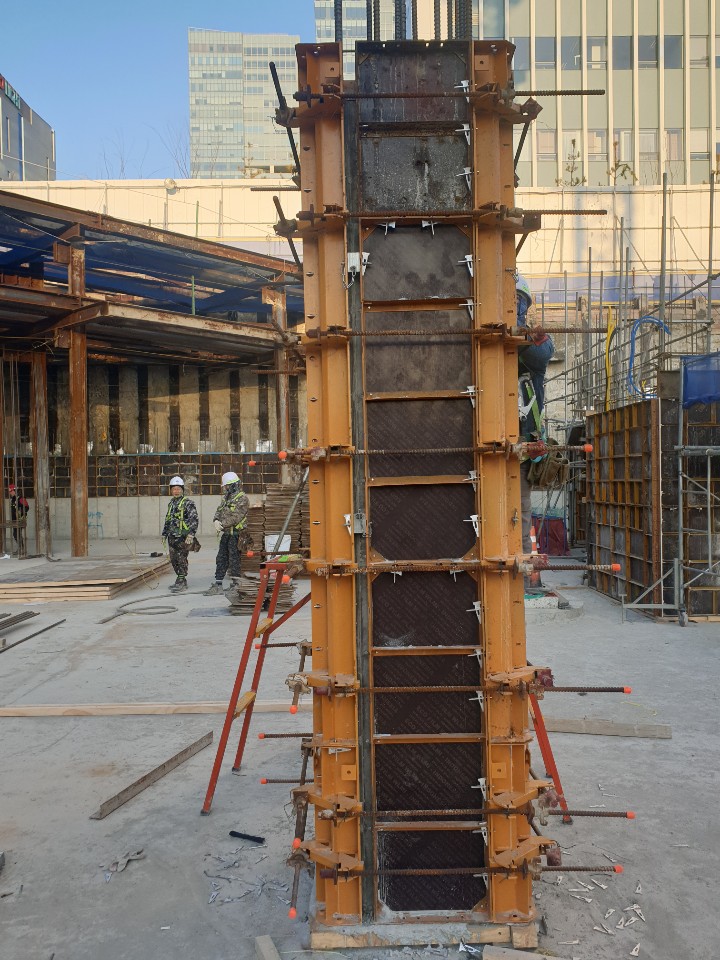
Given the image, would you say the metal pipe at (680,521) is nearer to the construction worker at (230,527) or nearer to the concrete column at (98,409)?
the construction worker at (230,527)

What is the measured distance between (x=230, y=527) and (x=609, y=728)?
29.4ft

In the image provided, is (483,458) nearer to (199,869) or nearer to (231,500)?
(199,869)

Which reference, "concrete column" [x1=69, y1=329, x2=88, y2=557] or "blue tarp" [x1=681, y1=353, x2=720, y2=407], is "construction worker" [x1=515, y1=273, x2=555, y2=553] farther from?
"concrete column" [x1=69, y1=329, x2=88, y2=557]

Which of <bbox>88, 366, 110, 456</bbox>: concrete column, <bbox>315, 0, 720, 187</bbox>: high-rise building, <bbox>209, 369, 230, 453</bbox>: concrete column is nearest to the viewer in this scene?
<bbox>88, 366, 110, 456</bbox>: concrete column

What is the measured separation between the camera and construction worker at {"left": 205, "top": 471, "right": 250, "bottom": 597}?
45.3 ft

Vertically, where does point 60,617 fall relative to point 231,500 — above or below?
below

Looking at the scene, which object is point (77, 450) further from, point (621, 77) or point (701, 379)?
point (621, 77)

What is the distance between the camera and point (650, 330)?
571 inches

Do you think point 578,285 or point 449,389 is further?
point 578,285

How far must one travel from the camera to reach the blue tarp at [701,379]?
1090cm

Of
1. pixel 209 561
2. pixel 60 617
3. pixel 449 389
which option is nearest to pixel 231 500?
pixel 60 617

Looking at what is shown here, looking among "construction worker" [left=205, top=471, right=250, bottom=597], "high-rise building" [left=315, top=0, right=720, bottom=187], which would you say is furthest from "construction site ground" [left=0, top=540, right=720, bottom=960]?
"high-rise building" [left=315, top=0, right=720, bottom=187]

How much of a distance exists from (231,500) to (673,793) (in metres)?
10.0

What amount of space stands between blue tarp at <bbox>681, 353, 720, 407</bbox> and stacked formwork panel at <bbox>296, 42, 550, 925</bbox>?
849cm
